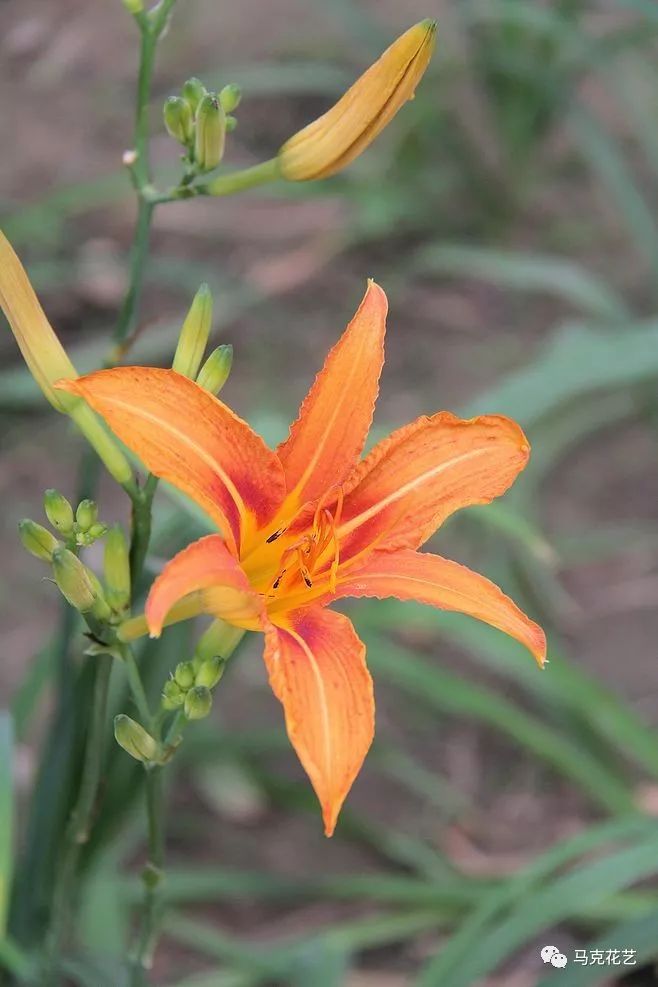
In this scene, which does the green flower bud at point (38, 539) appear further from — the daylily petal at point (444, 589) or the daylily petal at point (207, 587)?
the daylily petal at point (444, 589)

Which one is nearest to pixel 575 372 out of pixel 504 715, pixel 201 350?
pixel 504 715

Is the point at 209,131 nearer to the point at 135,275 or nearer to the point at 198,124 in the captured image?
the point at 198,124

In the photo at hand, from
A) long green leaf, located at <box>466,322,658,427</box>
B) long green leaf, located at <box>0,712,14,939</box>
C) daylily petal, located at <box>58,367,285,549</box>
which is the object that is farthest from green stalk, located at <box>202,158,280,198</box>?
long green leaf, located at <box>466,322,658,427</box>

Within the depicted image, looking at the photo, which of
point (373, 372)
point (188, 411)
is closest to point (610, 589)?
point (373, 372)

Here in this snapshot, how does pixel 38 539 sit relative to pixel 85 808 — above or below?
above

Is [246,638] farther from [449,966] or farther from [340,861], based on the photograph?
[340,861]

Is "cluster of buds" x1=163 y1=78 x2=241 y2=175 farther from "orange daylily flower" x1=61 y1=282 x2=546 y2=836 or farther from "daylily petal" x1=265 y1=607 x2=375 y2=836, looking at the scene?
"daylily petal" x1=265 y1=607 x2=375 y2=836
